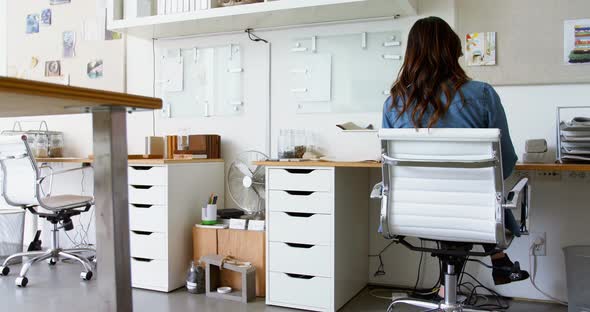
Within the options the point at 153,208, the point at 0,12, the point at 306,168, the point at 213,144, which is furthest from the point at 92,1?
the point at 306,168

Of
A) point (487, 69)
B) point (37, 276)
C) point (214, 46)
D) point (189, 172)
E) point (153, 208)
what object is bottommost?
point (37, 276)

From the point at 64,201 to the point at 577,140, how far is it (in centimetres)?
296

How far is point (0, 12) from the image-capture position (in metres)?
4.35

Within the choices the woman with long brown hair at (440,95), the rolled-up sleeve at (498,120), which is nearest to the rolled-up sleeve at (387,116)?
the woman with long brown hair at (440,95)

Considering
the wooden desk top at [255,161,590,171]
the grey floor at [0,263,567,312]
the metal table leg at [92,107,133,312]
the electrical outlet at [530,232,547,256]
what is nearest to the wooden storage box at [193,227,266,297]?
the grey floor at [0,263,567,312]

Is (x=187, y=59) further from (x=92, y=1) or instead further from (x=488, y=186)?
(x=488, y=186)

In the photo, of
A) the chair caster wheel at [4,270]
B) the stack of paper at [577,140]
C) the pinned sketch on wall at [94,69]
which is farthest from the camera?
the pinned sketch on wall at [94,69]

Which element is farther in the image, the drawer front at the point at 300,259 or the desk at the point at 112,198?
the drawer front at the point at 300,259

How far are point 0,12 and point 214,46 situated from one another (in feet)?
7.22

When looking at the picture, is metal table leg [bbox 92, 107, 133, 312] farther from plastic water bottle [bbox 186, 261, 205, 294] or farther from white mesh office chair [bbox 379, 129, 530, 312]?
plastic water bottle [bbox 186, 261, 205, 294]

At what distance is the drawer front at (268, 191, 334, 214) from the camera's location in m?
2.50

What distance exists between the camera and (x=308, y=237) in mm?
2545

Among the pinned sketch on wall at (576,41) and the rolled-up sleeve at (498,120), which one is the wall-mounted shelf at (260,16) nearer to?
the pinned sketch on wall at (576,41)

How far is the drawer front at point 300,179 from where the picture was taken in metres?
2.51
